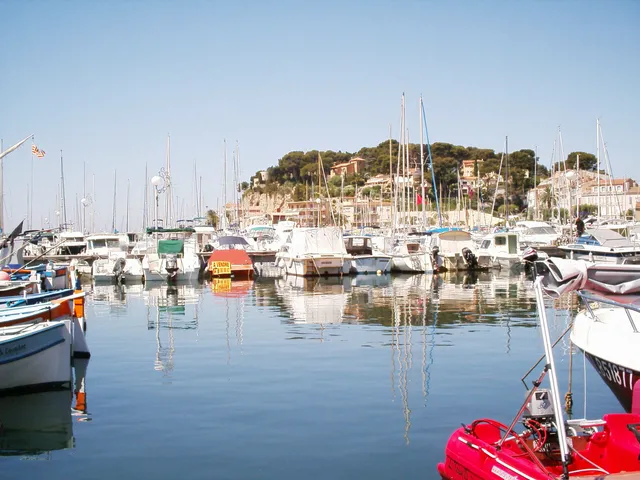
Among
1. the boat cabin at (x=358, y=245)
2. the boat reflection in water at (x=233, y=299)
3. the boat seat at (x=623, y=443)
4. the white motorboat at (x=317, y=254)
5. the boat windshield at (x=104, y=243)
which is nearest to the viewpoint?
the boat seat at (x=623, y=443)

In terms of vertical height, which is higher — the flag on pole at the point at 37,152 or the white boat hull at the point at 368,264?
the flag on pole at the point at 37,152

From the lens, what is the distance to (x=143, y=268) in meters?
43.2

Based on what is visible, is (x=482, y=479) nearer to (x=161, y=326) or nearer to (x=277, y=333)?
(x=277, y=333)

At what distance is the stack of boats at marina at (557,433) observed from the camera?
27.5 ft

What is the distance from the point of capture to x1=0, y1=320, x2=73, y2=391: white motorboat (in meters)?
13.8

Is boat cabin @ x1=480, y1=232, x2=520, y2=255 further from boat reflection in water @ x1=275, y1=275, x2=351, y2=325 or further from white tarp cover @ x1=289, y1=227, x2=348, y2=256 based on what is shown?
boat reflection in water @ x1=275, y1=275, x2=351, y2=325

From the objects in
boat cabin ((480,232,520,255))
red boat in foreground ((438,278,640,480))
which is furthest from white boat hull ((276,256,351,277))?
red boat in foreground ((438,278,640,480))

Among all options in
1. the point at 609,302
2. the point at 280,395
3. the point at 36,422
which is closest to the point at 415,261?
the point at 280,395

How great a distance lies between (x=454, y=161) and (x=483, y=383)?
13232 cm

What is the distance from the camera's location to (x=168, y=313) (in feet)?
93.7

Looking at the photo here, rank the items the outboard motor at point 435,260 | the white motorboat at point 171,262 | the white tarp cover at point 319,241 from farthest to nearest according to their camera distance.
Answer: the white tarp cover at point 319,241 → the outboard motor at point 435,260 → the white motorboat at point 171,262

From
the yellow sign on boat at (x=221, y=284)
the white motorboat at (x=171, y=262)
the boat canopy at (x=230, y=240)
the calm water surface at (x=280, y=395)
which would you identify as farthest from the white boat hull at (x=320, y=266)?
the calm water surface at (x=280, y=395)

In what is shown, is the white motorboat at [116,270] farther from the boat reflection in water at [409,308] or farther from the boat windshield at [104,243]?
the boat reflection in water at [409,308]

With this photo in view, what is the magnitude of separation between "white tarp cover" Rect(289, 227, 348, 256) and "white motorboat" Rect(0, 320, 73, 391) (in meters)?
32.1
